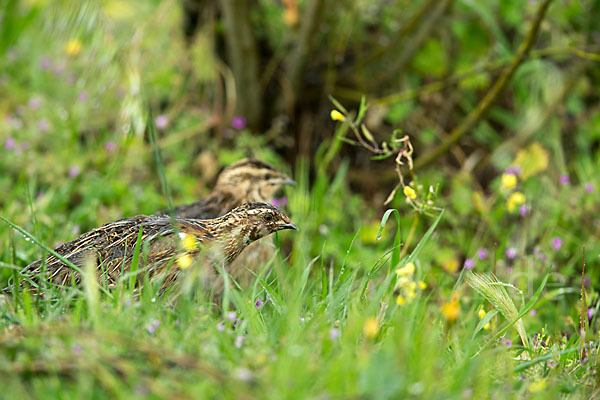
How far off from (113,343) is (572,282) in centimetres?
430

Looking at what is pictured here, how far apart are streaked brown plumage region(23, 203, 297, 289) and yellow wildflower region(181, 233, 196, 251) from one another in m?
0.01

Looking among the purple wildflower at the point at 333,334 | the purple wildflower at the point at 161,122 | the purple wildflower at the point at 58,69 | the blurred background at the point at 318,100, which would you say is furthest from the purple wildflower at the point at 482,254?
the purple wildflower at the point at 58,69

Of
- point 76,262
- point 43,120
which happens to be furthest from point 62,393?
point 43,120

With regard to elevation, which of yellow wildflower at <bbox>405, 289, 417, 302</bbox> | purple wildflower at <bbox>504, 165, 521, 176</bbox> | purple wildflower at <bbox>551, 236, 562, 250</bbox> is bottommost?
purple wildflower at <bbox>551, 236, 562, 250</bbox>

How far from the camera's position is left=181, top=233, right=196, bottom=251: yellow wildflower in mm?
4089

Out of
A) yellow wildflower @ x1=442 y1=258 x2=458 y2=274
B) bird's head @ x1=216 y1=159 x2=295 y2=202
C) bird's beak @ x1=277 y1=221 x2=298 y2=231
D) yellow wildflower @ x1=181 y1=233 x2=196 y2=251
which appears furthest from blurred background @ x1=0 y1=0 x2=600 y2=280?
yellow wildflower @ x1=181 y1=233 x2=196 y2=251

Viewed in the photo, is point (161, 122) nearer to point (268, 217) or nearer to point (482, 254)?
point (268, 217)

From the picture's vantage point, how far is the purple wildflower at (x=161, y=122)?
7.93 meters

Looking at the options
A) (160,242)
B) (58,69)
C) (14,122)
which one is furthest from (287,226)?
(58,69)

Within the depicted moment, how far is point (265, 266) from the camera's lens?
405 cm

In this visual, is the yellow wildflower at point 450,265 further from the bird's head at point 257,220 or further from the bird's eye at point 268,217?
the bird's eye at point 268,217

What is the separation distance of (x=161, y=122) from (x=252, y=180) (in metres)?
1.90

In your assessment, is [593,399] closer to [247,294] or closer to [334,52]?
[247,294]

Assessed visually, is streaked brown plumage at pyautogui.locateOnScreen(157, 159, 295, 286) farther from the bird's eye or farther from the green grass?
the bird's eye
